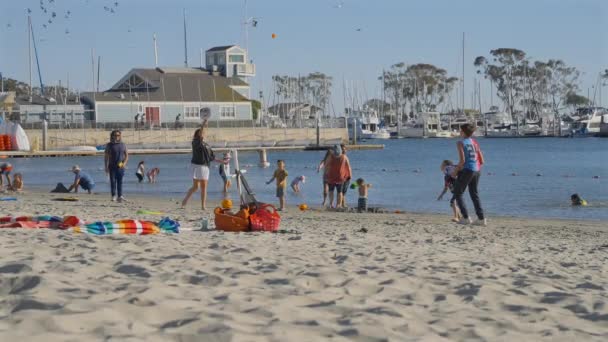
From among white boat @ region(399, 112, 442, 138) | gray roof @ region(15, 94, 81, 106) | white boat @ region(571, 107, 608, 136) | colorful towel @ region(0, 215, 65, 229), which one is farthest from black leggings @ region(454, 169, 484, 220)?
white boat @ region(399, 112, 442, 138)

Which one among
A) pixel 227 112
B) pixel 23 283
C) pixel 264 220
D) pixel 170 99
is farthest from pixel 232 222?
pixel 227 112

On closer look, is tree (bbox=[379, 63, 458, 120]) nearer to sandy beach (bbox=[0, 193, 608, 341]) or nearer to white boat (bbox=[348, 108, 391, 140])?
white boat (bbox=[348, 108, 391, 140])

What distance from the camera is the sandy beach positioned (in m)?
5.33

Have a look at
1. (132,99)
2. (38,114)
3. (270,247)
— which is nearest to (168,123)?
(132,99)

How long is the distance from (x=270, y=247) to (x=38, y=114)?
7191cm

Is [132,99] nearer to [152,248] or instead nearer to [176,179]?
[176,179]

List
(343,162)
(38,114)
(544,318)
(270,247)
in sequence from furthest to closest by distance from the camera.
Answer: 1. (38,114)
2. (343,162)
3. (270,247)
4. (544,318)

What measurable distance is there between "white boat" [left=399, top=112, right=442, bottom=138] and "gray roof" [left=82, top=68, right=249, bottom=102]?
4270 cm

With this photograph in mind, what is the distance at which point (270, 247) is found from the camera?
9.21m

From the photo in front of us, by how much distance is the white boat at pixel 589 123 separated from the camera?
115688 mm

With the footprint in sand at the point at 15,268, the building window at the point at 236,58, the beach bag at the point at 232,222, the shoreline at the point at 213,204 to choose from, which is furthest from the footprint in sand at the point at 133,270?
the building window at the point at 236,58

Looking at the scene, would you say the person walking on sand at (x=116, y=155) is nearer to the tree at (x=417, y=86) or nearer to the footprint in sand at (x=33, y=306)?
the footprint in sand at (x=33, y=306)

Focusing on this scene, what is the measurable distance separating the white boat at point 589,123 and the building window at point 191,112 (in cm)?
5722

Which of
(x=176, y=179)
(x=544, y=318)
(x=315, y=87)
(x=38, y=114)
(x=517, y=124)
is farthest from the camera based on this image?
(x=315, y=87)
